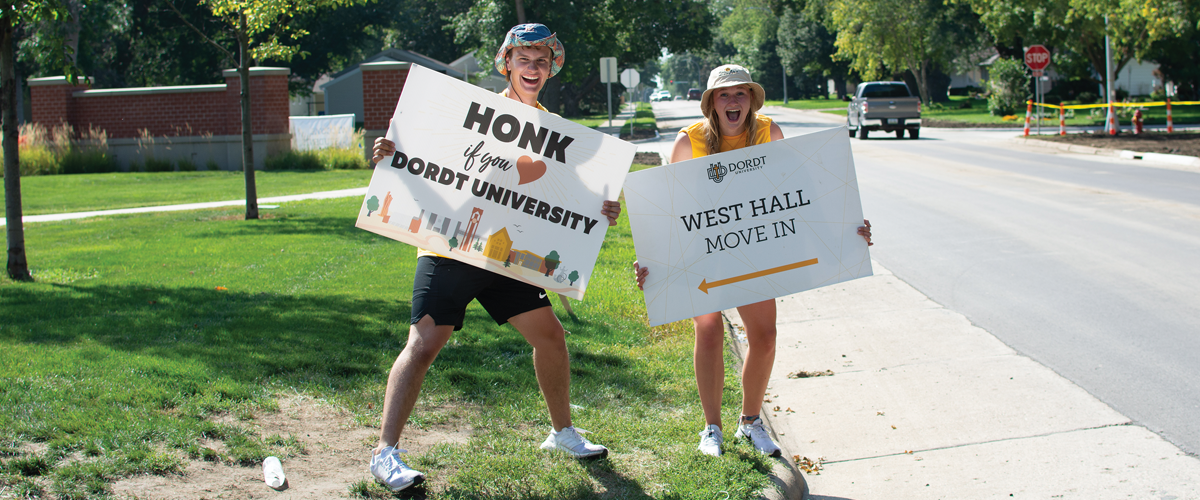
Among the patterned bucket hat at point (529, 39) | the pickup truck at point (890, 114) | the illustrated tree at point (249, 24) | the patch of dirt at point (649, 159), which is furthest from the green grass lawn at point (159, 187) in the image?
the pickup truck at point (890, 114)

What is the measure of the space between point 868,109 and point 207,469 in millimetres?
29545

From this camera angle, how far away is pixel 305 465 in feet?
12.6

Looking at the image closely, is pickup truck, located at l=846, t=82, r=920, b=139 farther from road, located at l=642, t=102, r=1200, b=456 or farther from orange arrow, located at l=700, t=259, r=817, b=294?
orange arrow, located at l=700, t=259, r=817, b=294

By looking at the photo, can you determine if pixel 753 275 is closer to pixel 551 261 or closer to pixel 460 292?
pixel 551 261

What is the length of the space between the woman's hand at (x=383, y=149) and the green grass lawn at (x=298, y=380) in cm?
127

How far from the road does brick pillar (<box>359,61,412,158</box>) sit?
39.6 feet

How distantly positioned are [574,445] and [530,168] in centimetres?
118

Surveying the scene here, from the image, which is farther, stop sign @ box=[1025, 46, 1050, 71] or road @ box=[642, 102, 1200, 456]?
stop sign @ box=[1025, 46, 1050, 71]

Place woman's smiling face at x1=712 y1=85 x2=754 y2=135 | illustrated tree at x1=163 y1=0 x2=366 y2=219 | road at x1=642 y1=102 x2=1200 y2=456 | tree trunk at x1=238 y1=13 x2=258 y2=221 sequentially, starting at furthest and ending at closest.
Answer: tree trunk at x1=238 y1=13 x2=258 y2=221
illustrated tree at x1=163 y1=0 x2=366 y2=219
road at x1=642 y1=102 x2=1200 y2=456
woman's smiling face at x1=712 y1=85 x2=754 y2=135

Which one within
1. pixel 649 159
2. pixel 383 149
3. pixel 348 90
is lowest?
pixel 383 149

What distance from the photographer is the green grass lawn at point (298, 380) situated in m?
3.71

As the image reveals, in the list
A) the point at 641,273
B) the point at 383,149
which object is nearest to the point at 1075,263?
the point at 641,273

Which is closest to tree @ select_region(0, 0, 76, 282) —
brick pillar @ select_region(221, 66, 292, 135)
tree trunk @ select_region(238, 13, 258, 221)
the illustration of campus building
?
tree trunk @ select_region(238, 13, 258, 221)

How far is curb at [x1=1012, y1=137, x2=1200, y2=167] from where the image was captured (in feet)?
63.7
